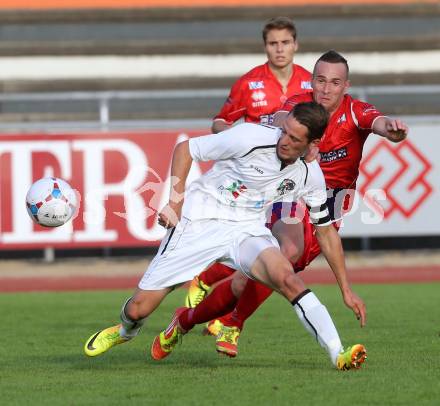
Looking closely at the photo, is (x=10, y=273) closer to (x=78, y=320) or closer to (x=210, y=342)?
(x=78, y=320)

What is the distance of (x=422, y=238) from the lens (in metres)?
15.5

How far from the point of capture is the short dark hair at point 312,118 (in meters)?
6.34

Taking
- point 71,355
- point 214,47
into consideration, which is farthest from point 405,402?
point 214,47

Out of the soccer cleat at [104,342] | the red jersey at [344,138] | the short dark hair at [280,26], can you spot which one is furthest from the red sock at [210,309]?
the short dark hair at [280,26]

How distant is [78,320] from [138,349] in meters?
2.15

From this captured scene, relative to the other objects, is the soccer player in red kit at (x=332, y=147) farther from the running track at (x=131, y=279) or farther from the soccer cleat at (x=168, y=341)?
the running track at (x=131, y=279)

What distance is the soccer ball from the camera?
7777 millimetres

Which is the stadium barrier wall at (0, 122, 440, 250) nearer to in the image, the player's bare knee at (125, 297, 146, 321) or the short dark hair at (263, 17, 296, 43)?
the short dark hair at (263, 17, 296, 43)

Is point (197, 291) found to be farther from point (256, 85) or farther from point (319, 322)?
point (319, 322)

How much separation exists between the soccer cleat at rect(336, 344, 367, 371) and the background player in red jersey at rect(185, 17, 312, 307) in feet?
9.65

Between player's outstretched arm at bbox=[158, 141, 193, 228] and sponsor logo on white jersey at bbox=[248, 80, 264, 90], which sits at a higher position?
sponsor logo on white jersey at bbox=[248, 80, 264, 90]

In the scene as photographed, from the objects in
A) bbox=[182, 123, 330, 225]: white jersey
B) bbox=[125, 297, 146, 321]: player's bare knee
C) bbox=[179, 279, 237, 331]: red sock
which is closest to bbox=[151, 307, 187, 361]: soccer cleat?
bbox=[179, 279, 237, 331]: red sock

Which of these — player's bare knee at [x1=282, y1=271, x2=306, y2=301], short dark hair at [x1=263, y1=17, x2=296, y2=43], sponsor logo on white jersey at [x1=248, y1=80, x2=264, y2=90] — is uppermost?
short dark hair at [x1=263, y1=17, x2=296, y2=43]

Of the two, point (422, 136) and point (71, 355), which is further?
point (422, 136)
